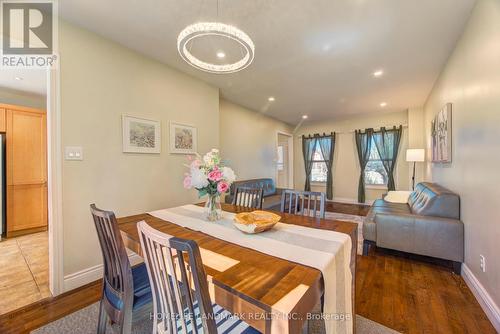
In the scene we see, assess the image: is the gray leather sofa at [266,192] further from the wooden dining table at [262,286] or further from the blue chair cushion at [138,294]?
the wooden dining table at [262,286]

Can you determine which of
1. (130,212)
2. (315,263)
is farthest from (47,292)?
(315,263)

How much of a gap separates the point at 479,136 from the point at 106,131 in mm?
3580

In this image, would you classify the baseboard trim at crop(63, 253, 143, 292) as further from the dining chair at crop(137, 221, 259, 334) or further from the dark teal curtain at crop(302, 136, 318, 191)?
the dark teal curtain at crop(302, 136, 318, 191)

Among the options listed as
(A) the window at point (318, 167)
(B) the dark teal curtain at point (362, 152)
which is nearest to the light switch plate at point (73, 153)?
(A) the window at point (318, 167)

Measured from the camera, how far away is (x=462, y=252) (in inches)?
83.1

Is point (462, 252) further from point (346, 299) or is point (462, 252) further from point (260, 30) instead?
point (260, 30)

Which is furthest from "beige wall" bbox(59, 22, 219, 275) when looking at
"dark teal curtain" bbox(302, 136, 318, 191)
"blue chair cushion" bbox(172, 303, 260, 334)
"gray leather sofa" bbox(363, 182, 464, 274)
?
"dark teal curtain" bbox(302, 136, 318, 191)

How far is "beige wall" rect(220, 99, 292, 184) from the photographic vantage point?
4302 mm

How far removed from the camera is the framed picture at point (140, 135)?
2307 millimetres

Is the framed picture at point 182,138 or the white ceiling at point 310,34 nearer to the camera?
the white ceiling at point 310,34

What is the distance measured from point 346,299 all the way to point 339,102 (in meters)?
4.27

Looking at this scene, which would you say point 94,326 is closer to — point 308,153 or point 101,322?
point 101,322

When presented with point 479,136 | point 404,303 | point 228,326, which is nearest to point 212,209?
point 228,326

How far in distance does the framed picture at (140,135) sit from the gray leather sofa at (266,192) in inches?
60.4
